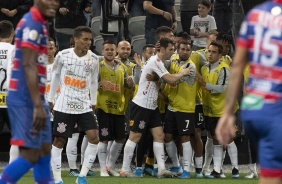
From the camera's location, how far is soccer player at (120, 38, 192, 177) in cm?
1427

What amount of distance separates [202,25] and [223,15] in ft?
2.36

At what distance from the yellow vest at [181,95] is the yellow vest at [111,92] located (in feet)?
2.69

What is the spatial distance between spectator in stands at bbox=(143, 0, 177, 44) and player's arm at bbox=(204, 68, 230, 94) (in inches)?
97.6

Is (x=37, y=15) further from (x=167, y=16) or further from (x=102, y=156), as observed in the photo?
(x=167, y=16)

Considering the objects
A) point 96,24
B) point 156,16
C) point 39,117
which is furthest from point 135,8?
point 39,117

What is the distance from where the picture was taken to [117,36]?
17594 millimetres

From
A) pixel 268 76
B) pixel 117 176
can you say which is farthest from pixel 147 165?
pixel 268 76

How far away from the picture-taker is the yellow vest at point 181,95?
14648 millimetres

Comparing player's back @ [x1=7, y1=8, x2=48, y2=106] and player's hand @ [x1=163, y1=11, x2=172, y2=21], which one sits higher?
player's hand @ [x1=163, y1=11, x2=172, y2=21]

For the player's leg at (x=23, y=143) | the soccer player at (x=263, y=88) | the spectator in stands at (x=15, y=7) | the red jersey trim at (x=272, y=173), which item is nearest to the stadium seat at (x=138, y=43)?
the spectator in stands at (x=15, y=7)

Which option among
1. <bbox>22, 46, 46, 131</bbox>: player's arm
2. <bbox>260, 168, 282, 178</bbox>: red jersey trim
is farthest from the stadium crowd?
<bbox>260, 168, 282, 178</bbox>: red jersey trim

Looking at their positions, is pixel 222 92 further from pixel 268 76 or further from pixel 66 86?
pixel 268 76

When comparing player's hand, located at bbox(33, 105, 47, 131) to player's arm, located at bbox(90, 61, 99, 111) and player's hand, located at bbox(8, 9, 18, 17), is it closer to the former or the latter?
player's arm, located at bbox(90, 61, 99, 111)

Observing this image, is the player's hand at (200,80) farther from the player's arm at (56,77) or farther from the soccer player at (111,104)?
the player's arm at (56,77)
